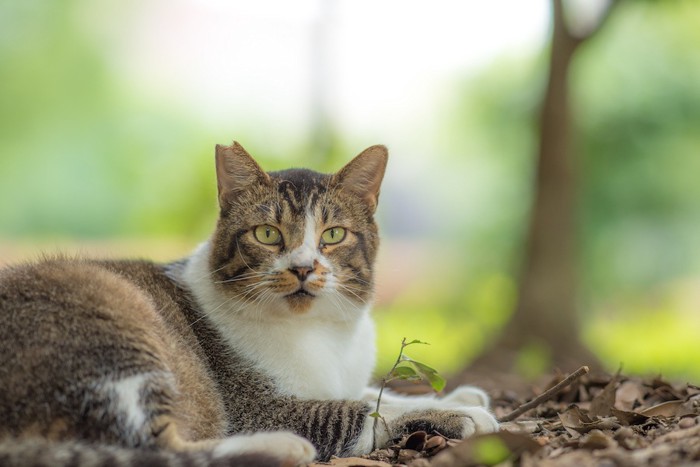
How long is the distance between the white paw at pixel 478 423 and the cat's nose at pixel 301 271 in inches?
36.6

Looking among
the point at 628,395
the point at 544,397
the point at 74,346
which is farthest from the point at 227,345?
the point at 628,395

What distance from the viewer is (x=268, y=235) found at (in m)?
3.80

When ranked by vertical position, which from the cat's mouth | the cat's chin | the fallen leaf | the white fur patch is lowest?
the fallen leaf

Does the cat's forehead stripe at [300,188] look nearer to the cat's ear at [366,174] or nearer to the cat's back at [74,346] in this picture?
the cat's ear at [366,174]

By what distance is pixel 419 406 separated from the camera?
3.62 metres

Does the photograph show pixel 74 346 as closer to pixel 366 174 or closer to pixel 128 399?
pixel 128 399

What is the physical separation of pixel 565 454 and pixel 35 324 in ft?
6.82

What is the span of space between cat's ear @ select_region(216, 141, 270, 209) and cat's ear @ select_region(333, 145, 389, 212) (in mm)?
414

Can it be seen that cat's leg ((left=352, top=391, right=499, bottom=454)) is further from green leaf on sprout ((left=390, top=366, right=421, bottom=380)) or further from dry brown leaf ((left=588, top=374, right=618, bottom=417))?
dry brown leaf ((left=588, top=374, right=618, bottom=417))

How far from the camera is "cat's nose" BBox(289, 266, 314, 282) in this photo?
11.7ft

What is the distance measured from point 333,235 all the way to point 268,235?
12.9 inches

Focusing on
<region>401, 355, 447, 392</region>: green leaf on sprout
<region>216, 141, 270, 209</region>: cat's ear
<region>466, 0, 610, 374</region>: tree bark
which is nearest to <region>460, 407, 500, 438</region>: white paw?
<region>401, 355, 447, 392</region>: green leaf on sprout

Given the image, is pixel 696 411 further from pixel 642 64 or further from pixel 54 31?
pixel 54 31

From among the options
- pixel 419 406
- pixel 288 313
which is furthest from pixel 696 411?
pixel 288 313
